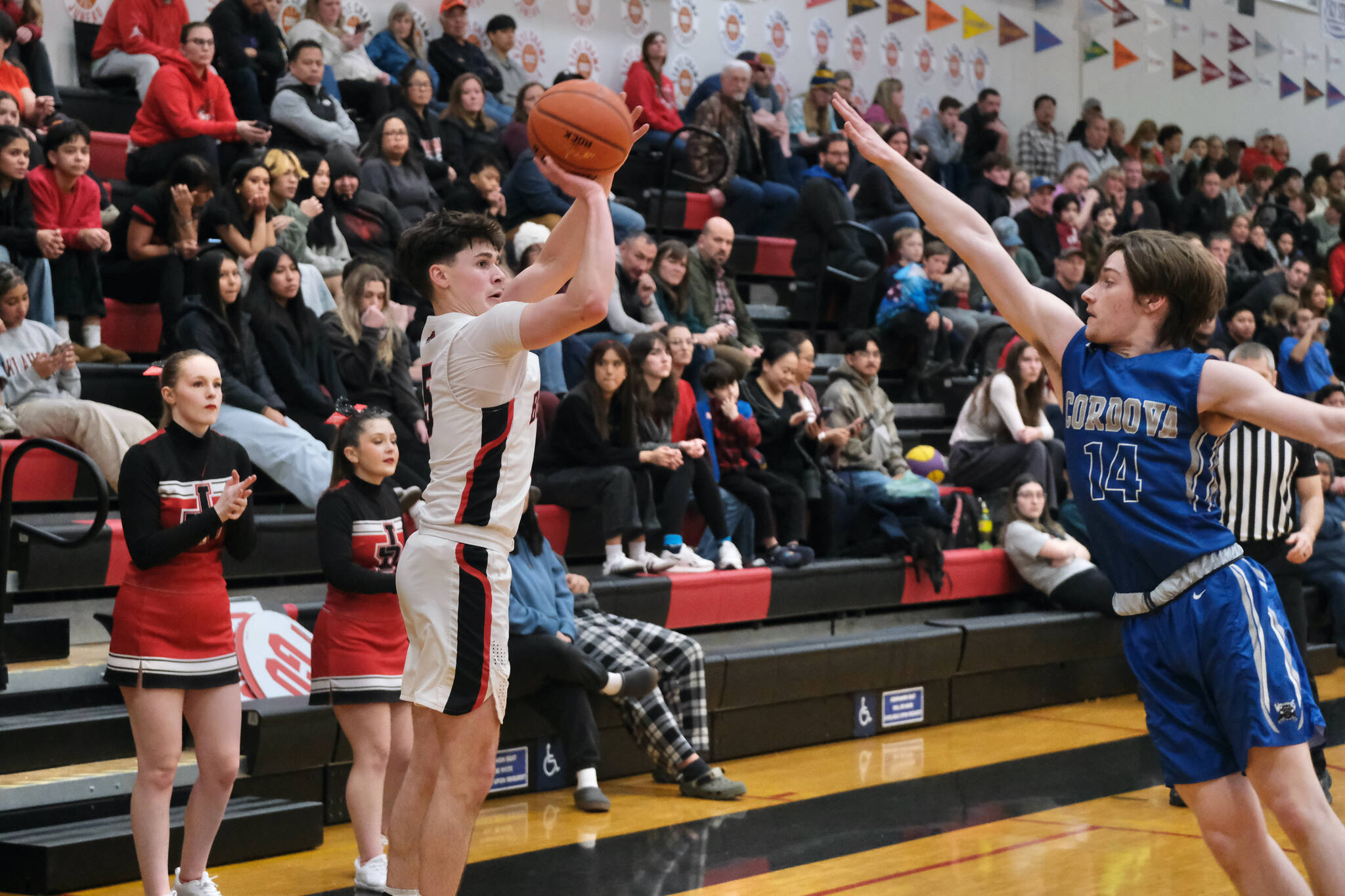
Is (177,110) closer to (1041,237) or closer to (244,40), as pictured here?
(244,40)

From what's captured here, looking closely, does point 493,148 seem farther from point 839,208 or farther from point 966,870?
point 966,870

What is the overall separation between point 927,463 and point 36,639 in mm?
5179

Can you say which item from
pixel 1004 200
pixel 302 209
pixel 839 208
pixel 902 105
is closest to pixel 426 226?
pixel 302 209

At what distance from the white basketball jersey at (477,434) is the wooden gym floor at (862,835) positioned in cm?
157

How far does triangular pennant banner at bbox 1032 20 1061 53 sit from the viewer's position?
1537cm

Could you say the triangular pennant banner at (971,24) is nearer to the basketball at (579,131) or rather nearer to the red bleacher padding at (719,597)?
the red bleacher padding at (719,597)

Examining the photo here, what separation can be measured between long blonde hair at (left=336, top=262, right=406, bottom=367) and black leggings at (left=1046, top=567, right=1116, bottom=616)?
3.81 metres

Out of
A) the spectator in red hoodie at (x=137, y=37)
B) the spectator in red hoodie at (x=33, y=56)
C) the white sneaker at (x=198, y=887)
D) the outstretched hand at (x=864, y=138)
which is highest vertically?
the spectator in red hoodie at (x=137, y=37)

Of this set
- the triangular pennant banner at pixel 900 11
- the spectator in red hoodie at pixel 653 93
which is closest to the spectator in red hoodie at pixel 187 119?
the spectator in red hoodie at pixel 653 93

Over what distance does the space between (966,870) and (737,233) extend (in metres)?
7.20

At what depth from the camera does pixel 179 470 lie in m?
3.97

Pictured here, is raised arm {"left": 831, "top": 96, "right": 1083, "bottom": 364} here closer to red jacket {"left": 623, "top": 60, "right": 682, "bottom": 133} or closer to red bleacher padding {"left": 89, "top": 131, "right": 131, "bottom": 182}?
red bleacher padding {"left": 89, "top": 131, "right": 131, "bottom": 182}

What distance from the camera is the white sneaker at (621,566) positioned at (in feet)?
21.3

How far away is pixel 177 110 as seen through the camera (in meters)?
7.51
